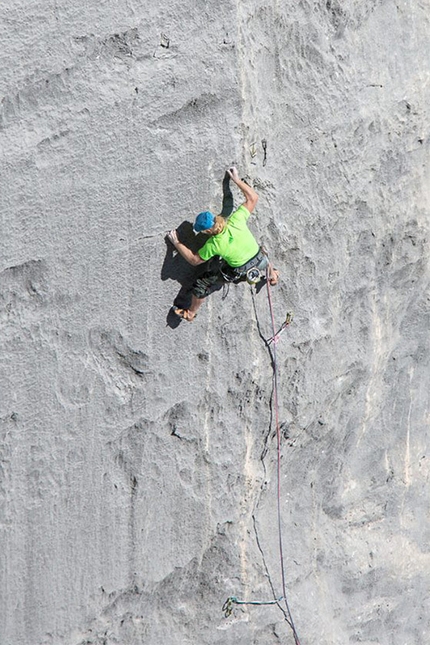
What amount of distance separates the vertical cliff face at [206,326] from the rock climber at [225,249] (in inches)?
4.9

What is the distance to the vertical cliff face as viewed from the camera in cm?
446

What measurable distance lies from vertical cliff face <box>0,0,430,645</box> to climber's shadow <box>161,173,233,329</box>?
0.03 m

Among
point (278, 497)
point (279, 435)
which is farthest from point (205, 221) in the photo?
point (278, 497)

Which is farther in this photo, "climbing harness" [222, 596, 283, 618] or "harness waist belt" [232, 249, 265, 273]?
"climbing harness" [222, 596, 283, 618]

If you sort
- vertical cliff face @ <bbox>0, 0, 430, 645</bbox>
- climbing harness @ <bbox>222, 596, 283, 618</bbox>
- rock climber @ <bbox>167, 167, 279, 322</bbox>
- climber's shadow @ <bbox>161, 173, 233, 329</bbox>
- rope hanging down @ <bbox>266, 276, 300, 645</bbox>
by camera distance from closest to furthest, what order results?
vertical cliff face @ <bbox>0, 0, 430, 645</bbox> → rock climber @ <bbox>167, 167, 279, 322</bbox> → climber's shadow @ <bbox>161, 173, 233, 329</bbox> → rope hanging down @ <bbox>266, 276, 300, 645</bbox> → climbing harness @ <bbox>222, 596, 283, 618</bbox>

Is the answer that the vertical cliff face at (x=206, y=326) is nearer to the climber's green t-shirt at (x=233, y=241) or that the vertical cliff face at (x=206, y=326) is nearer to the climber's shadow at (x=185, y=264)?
the climber's shadow at (x=185, y=264)

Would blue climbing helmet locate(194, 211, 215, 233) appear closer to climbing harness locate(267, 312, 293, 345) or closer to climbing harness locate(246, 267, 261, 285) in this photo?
climbing harness locate(246, 267, 261, 285)

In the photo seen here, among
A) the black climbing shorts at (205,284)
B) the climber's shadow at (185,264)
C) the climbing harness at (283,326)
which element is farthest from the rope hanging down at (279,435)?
the climber's shadow at (185,264)

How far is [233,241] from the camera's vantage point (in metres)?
4.69

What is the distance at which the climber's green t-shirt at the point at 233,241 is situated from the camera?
4.67 m

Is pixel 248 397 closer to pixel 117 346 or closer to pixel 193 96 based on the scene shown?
pixel 117 346

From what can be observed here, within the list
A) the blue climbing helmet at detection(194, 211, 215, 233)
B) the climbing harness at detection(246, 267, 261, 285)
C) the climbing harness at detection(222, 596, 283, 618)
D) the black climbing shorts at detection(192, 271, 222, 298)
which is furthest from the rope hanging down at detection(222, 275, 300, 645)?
Answer: the blue climbing helmet at detection(194, 211, 215, 233)

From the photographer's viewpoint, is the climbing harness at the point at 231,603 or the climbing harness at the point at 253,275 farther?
the climbing harness at the point at 231,603

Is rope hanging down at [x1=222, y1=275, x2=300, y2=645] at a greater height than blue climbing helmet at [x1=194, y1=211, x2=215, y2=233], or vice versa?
blue climbing helmet at [x1=194, y1=211, x2=215, y2=233]
